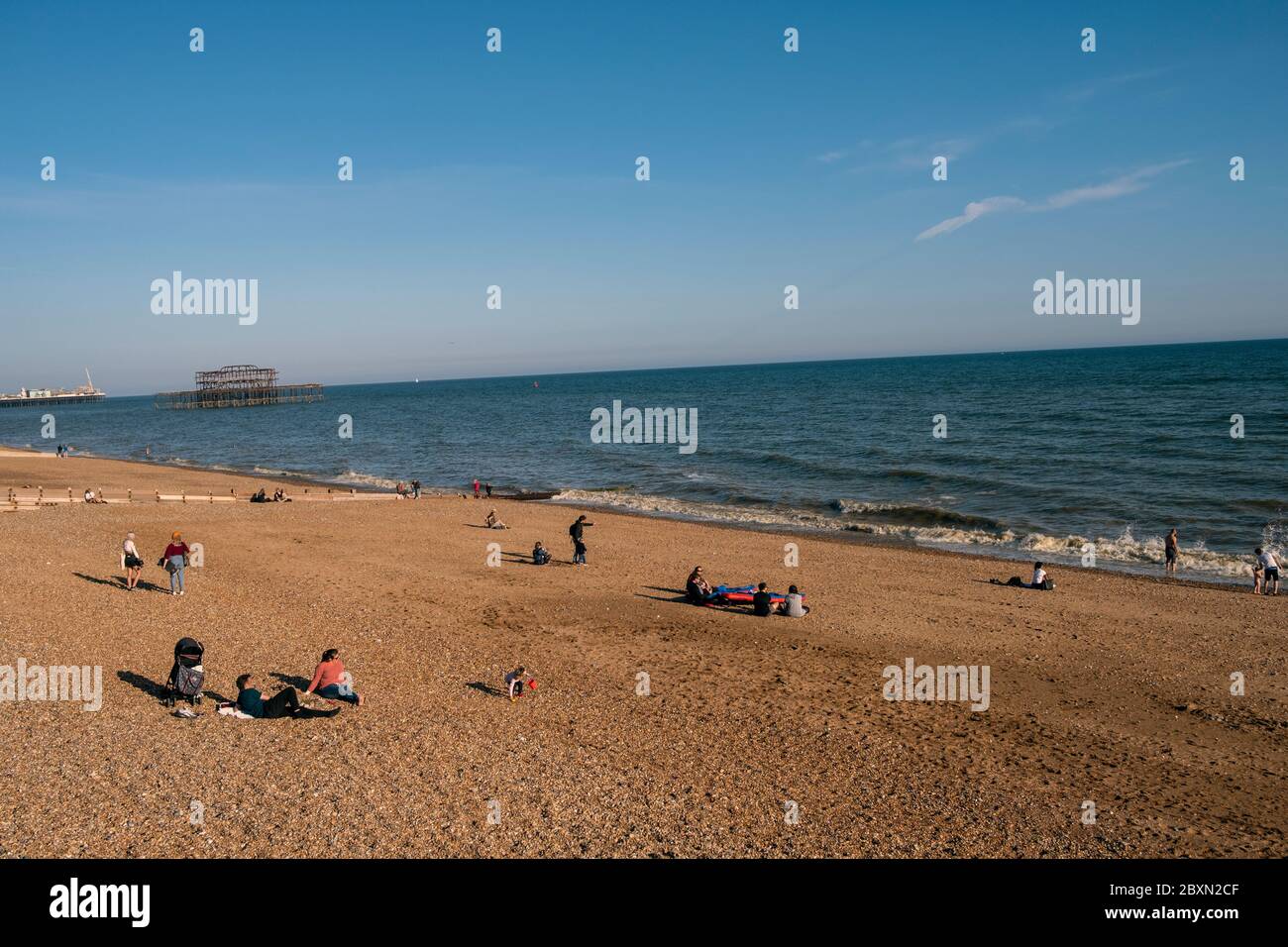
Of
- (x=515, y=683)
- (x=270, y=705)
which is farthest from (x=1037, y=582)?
(x=270, y=705)

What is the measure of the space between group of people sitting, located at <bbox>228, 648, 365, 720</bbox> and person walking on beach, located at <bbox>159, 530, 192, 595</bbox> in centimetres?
739

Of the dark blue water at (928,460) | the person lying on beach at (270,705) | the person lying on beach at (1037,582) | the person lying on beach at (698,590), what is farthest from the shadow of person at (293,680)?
the dark blue water at (928,460)

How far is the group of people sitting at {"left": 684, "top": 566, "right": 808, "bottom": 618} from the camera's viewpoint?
61.9 ft

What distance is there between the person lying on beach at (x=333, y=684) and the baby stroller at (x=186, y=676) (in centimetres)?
170

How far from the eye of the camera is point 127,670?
14078 millimetres

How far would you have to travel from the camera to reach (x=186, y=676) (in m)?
12.4

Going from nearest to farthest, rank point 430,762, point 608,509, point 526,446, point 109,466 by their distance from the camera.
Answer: point 430,762
point 608,509
point 109,466
point 526,446

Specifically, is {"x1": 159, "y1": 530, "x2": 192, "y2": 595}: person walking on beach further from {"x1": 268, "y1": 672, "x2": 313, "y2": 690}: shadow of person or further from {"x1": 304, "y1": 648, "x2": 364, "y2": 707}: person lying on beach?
{"x1": 304, "y1": 648, "x2": 364, "y2": 707}: person lying on beach

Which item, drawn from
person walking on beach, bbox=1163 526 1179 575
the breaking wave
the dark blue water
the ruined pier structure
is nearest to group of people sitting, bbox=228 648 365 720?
the breaking wave

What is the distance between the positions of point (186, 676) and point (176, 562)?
7.36 meters

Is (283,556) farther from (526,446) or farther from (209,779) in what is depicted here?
(526,446)
